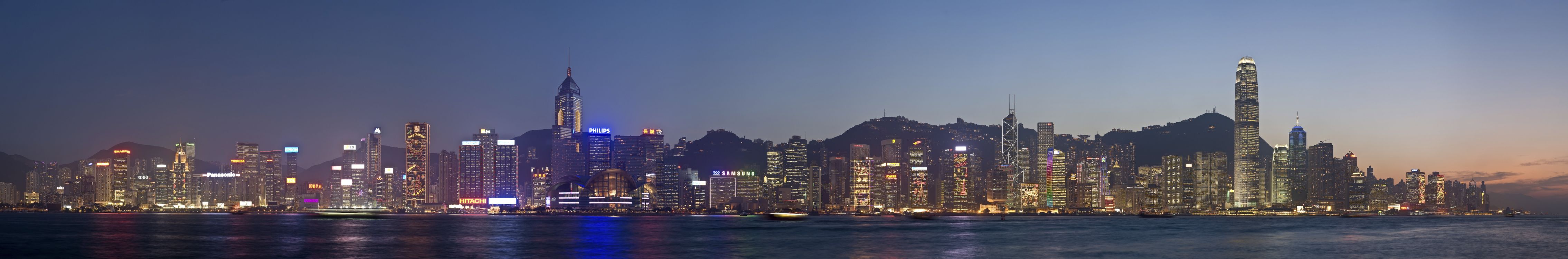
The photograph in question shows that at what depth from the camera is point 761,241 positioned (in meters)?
105

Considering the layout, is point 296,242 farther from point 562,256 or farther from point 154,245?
point 562,256

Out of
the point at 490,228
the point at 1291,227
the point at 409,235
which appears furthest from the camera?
the point at 1291,227

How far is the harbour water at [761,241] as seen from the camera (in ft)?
283

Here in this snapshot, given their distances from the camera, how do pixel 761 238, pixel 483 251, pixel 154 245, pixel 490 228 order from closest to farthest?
1. pixel 483 251
2. pixel 154 245
3. pixel 761 238
4. pixel 490 228

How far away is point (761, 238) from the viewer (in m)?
111

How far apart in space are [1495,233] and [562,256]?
12274 centimetres

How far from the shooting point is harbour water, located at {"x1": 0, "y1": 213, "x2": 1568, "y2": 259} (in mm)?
86312

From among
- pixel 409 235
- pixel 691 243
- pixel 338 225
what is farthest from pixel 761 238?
pixel 338 225

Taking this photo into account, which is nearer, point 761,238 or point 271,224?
point 761,238

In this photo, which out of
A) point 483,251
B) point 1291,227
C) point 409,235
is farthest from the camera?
point 1291,227

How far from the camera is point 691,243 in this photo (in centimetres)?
10238

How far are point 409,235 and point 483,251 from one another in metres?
39.5

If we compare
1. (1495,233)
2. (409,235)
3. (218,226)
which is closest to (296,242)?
(409,235)

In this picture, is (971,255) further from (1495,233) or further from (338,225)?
(338,225)
